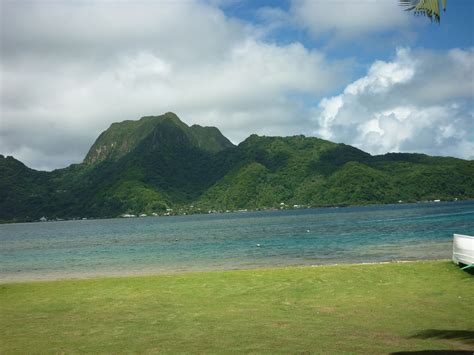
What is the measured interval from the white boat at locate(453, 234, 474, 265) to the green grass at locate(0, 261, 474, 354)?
0.57 m

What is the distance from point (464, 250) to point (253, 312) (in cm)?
999

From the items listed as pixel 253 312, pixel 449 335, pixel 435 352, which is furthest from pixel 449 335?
pixel 253 312

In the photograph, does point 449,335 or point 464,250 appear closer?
point 449,335

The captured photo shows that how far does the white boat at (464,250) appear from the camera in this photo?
17.6 metres

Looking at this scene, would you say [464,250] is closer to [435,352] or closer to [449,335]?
[449,335]

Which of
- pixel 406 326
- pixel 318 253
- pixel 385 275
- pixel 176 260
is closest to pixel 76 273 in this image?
pixel 176 260

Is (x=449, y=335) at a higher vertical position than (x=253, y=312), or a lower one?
higher

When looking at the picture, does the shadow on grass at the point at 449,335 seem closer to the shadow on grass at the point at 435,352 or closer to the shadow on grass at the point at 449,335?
the shadow on grass at the point at 449,335

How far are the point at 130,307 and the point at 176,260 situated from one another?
25.0 m

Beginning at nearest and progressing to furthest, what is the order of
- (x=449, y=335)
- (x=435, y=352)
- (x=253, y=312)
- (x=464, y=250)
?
1. (x=435, y=352)
2. (x=449, y=335)
3. (x=253, y=312)
4. (x=464, y=250)

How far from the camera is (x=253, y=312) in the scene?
13047 mm

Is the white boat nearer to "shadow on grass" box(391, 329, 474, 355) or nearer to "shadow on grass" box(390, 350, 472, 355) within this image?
"shadow on grass" box(391, 329, 474, 355)

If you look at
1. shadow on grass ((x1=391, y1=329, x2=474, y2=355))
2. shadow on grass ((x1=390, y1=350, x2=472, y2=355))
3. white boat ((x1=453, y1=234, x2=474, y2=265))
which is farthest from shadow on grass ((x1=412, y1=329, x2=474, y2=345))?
white boat ((x1=453, y1=234, x2=474, y2=265))

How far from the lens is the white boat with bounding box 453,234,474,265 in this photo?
693 inches
